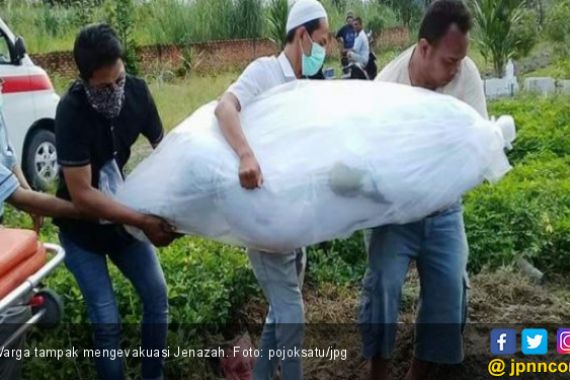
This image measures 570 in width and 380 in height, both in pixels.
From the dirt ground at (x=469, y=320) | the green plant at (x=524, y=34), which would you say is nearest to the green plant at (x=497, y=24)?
the green plant at (x=524, y=34)

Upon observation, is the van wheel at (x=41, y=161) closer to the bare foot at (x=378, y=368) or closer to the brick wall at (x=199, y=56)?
the bare foot at (x=378, y=368)

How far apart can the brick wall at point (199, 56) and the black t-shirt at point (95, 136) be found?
462 inches

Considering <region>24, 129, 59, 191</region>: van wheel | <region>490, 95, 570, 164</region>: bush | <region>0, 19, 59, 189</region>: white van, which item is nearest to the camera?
<region>490, 95, 570, 164</region>: bush

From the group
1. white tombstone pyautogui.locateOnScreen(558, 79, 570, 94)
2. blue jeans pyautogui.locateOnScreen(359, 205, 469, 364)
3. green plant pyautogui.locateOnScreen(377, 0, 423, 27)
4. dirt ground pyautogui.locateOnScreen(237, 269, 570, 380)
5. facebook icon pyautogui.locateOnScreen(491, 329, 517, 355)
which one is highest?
blue jeans pyautogui.locateOnScreen(359, 205, 469, 364)

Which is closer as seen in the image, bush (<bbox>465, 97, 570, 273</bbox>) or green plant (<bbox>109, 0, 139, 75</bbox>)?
bush (<bbox>465, 97, 570, 273</bbox>)

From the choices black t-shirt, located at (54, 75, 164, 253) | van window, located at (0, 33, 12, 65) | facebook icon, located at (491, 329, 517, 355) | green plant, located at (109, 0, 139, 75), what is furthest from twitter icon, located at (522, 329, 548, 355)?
green plant, located at (109, 0, 139, 75)

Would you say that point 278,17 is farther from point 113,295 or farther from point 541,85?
point 113,295

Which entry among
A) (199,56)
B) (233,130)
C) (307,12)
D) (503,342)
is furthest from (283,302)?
(199,56)

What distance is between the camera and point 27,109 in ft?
25.1

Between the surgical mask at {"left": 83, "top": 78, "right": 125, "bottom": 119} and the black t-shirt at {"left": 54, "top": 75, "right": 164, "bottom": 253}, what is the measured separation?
0.02 metres

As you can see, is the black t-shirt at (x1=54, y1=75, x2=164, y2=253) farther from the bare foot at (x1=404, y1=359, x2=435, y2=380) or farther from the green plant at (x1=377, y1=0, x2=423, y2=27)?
the green plant at (x1=377, y1=0, x2=423, y2=27)

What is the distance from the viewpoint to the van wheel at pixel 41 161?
25.3 ft

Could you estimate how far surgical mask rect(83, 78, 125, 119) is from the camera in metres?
3.04

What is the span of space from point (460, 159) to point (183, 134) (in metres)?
1.00
